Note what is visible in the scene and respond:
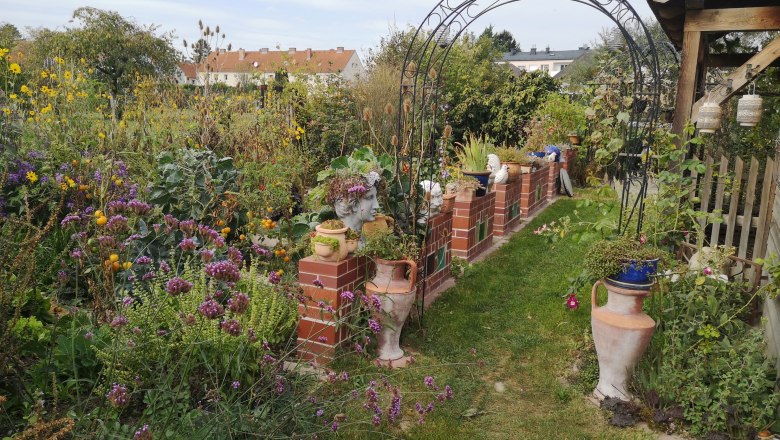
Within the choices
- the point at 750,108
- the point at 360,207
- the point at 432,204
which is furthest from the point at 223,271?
the point at 750,108

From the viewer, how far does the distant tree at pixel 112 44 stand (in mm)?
24750

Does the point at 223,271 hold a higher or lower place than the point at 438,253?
higher

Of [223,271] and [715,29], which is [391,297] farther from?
[715,29]

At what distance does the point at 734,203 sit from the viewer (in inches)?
173

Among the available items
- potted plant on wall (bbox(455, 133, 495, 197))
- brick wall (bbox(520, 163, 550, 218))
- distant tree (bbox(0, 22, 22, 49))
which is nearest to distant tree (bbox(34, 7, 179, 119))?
distant tree (bbox(0, 22, 22, 49))

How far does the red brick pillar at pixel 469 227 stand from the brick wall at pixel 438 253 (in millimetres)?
454

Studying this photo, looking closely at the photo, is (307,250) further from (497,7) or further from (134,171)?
(134,171)

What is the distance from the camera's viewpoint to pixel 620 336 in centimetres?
305

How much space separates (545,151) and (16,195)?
25.9ft

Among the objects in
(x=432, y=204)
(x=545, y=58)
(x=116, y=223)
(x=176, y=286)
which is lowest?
(x=432, y=204)

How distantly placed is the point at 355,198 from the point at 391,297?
67 cm

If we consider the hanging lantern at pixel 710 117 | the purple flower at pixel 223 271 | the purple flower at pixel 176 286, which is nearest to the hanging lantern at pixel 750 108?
the hanging lantern at pixel 710 117

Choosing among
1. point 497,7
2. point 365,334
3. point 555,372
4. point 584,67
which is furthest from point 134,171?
point 584,67

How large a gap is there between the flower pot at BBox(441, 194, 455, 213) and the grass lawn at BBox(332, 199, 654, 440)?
26.5 inches
